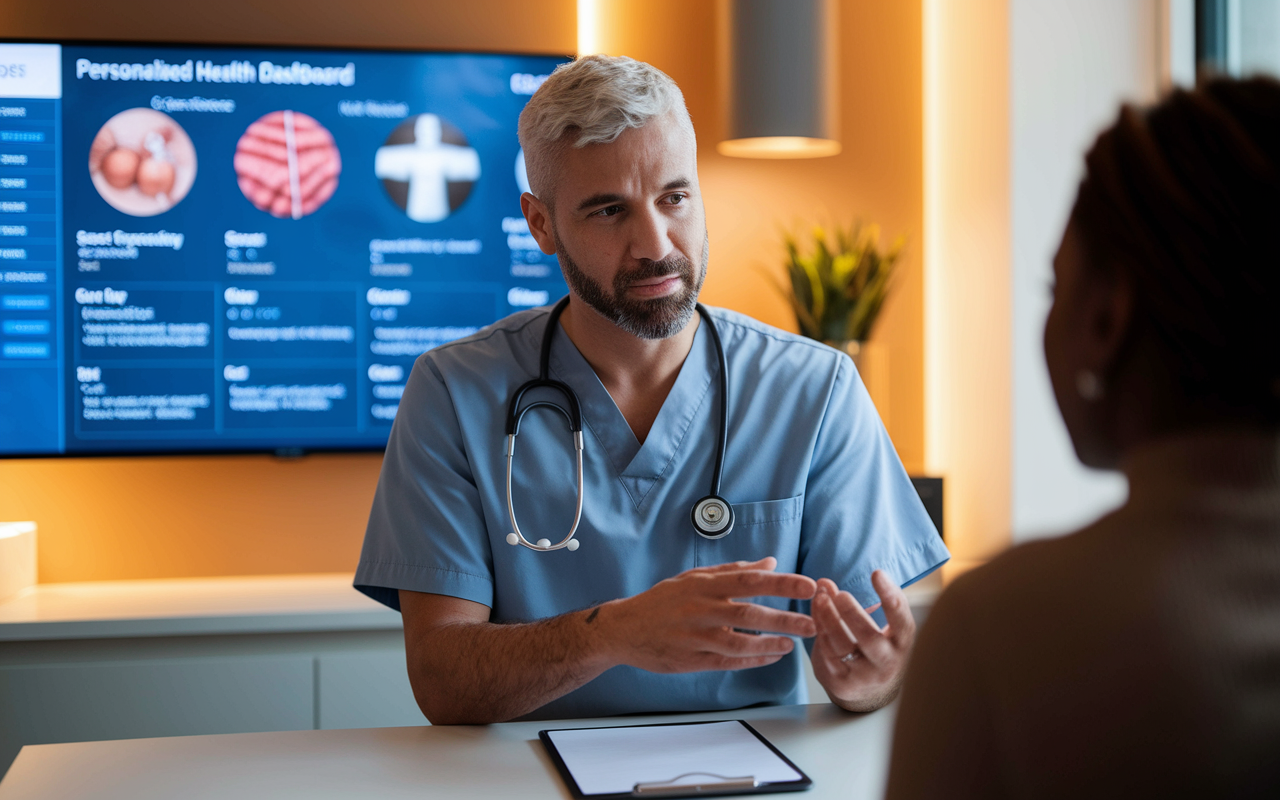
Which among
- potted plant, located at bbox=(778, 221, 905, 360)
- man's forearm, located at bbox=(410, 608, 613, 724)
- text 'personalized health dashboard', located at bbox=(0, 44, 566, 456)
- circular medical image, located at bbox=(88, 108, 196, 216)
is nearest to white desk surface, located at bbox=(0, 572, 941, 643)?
text 'personalized health dashboard', located at bbox=(0, 44, 566, 456)

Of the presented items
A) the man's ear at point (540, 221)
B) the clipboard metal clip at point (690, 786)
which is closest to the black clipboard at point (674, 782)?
the clipboard metal clip at point (690, 786)

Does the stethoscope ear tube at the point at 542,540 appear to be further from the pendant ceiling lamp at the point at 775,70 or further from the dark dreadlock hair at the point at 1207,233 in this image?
the pendant ceiling lamp at the point at 775,70

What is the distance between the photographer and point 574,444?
1.52 meters

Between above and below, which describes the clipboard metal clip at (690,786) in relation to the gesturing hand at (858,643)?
below

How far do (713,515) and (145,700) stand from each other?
1.52 metres

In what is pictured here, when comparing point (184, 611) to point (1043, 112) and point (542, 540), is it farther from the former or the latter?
point (1043, 112)

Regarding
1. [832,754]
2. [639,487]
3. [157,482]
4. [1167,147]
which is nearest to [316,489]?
[157,482]

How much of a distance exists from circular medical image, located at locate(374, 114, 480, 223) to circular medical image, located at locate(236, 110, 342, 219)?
→ 13cm

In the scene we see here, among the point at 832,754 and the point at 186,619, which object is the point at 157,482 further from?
the point at 832,754

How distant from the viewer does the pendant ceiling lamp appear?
105 inches

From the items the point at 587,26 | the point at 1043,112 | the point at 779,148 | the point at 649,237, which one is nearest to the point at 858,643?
the point at 649,237

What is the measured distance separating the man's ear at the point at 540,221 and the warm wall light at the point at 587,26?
4.15ft

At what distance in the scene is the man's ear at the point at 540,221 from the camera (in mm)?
1667

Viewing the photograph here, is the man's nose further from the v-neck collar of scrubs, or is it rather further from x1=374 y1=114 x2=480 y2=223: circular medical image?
x1=374 y1=114 x2=480 y2=223: circular medical image
